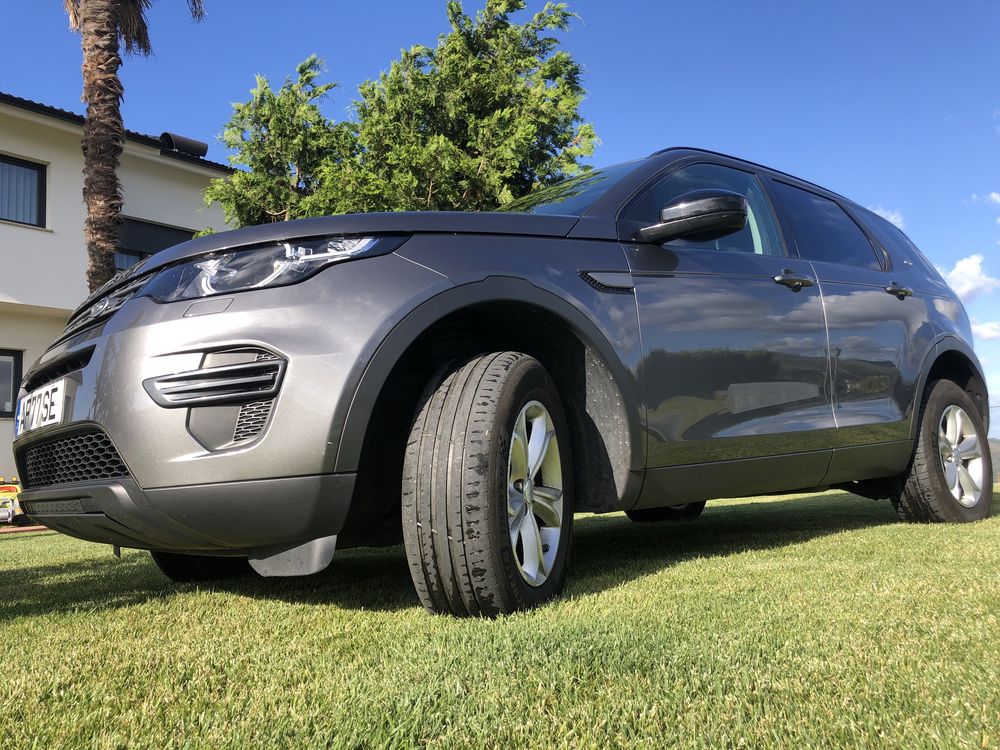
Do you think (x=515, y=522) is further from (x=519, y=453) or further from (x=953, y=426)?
(x=953, y=426)

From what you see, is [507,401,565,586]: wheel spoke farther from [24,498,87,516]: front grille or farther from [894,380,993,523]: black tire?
[894,380,993,523]: black tire

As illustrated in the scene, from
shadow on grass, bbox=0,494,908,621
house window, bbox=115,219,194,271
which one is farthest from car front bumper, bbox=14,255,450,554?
house window, bbox=115,219,194,271

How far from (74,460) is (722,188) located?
110 inches

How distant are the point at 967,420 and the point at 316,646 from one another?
4069 millimetres

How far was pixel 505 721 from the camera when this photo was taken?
1.34 meters

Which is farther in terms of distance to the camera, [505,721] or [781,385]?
[781,385]

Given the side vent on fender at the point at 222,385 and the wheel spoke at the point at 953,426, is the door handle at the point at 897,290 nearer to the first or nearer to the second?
the wheel spoke at the point at 953,426

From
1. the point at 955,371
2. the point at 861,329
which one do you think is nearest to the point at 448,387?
the point at 861,329

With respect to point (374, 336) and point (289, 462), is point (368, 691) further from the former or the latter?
point (374, 336)

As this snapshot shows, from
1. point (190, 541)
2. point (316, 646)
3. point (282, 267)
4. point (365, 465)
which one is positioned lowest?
point (316, 646)

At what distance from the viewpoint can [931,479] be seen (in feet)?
13.2

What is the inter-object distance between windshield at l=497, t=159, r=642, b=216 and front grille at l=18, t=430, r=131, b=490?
62.4 inches

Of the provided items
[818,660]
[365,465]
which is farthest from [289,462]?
[818,660]

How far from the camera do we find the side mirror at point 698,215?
2773mm
